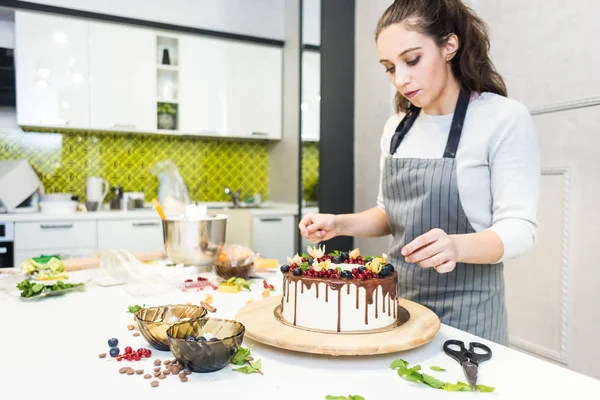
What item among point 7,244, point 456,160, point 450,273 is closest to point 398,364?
point 450,273

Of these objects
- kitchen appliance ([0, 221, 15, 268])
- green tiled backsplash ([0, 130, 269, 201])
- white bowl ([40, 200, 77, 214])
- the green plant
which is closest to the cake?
kitchen appliance ([0, 221, 15, 268])

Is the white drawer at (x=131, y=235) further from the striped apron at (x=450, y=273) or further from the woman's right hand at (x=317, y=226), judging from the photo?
the striped apron at (x=450, y=273)

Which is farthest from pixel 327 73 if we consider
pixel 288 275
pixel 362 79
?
pixel 288 275

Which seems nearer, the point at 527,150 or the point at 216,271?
the point at 527,150

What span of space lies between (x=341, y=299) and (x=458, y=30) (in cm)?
84

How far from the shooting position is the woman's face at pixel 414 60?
1.30 meters

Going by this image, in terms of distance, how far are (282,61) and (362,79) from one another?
1.65 m

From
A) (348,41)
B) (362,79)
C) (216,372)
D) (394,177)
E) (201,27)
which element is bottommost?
(216,372)

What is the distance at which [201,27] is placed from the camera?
4.29 m

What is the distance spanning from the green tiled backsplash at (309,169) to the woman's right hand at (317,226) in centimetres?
232

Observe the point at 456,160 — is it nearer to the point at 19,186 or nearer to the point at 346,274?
the point at 346,274

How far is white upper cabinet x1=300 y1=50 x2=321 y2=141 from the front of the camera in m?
3.94

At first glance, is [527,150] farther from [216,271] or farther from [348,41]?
[348,41]

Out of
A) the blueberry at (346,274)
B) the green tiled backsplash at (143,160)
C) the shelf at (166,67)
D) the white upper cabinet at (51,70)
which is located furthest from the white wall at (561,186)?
the white upper cabinet at (51,70)
